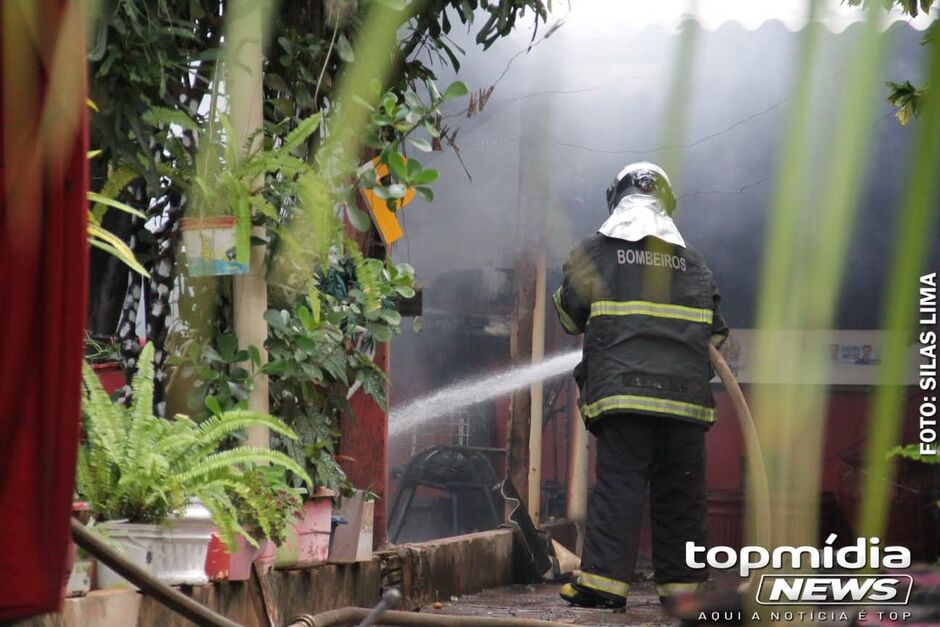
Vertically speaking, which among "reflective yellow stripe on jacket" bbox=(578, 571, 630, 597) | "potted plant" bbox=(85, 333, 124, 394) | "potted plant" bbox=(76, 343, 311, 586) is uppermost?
"potted plant" bbox=(85, 333, 124, 394)

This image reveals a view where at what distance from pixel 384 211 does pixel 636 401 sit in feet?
4.86

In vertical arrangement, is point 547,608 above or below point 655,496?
below

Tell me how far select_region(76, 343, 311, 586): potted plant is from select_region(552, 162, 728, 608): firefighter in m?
2.54

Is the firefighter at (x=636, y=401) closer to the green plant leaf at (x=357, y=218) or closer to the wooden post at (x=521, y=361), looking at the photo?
the green plant leaf at (x=357, y=218)

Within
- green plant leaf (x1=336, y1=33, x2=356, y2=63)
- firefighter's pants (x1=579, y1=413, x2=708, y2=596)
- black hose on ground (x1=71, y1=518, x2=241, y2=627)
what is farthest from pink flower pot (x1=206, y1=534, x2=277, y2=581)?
firefighter's pants (x1=579, y1=413, x2=708, y2=596)

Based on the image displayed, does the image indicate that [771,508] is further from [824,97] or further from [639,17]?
[639,17]

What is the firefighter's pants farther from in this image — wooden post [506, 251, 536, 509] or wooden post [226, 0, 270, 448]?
wooden post [506, 251, 536, 509]

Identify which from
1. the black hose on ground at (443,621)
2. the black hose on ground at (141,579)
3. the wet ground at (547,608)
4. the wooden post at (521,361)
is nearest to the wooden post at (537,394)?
the wooden post at (521,361)

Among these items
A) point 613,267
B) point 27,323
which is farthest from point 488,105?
point 27,323

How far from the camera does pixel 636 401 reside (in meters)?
5.65

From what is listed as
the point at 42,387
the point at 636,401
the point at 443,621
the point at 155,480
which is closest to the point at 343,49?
the point at 155,480

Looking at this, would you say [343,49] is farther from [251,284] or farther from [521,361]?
[521,361]

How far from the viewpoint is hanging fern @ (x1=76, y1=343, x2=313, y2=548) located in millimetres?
3115

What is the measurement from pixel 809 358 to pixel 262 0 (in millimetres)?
229
